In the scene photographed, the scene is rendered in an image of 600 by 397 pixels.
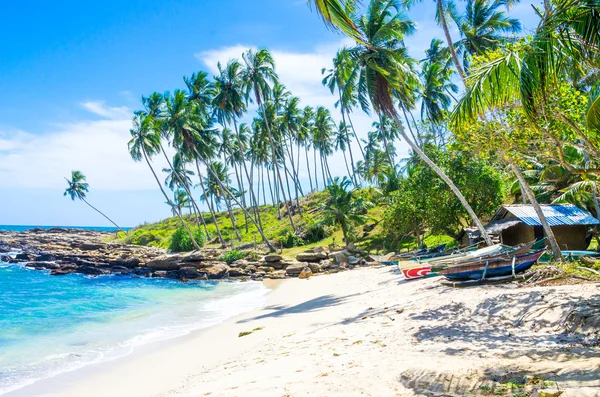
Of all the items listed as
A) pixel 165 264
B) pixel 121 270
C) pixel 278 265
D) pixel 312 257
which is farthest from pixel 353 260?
pixel 121 270

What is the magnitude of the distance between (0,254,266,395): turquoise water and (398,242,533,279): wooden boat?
6613mm

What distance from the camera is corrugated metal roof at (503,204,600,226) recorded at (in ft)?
59.9

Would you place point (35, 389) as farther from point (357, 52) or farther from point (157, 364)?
point (357, 52)

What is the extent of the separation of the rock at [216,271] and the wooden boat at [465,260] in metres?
16.3

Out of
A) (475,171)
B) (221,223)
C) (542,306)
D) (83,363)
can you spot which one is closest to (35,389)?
(83,363)

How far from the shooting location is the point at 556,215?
18703mm

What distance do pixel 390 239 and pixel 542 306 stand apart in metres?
25.3

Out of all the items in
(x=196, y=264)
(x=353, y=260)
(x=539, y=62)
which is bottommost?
(x=353, y=260)

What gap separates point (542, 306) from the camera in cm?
722

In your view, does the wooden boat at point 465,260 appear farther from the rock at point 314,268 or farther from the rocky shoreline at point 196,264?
the rock at point 314,268

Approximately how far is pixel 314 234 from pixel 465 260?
2623 centimetres

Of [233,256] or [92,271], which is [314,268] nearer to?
[233,256]

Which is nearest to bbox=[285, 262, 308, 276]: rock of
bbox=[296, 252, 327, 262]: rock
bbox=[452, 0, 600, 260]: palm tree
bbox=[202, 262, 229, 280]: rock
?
bbox=[296, 252, 327, 262]: rock

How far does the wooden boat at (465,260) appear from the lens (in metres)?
11.6
